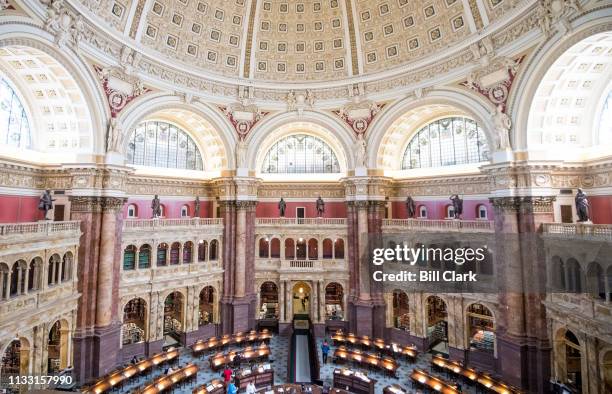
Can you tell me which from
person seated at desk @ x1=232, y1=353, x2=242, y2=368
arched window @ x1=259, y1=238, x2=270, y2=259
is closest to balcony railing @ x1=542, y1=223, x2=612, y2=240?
person seated at desk @ x1=232, y1=353, x2=242, y2=368

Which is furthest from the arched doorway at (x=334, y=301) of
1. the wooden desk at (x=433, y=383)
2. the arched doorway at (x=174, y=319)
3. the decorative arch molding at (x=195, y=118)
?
the decorative arch molding at (x=195, y=118)

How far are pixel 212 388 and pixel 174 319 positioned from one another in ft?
38.0

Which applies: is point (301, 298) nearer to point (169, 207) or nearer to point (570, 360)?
point (169, 207)

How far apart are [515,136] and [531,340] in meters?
11.4

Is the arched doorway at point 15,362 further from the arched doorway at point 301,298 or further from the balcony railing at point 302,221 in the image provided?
the arched doorway at point 301,298

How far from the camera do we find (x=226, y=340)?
25.0 meters

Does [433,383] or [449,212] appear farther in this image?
[449,212]

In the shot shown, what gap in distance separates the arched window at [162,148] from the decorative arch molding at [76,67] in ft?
17.3

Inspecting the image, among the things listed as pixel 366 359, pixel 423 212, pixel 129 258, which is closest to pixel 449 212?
pixel 423 212

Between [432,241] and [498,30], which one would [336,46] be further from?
[432,241]

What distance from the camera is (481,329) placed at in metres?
23.7

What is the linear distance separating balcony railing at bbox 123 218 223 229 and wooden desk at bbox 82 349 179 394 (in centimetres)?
885

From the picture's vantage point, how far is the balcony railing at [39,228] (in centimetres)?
1481

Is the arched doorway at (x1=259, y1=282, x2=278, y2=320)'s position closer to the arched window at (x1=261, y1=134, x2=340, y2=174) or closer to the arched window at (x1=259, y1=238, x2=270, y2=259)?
the arched window at (x1=259, y1=238, x2=270, y2=259)
